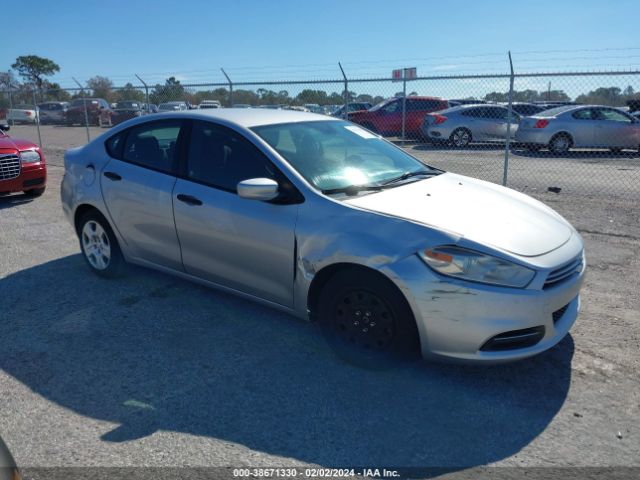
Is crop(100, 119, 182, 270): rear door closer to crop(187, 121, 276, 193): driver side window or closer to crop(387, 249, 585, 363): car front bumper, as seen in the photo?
crop(187, 121, 276, 193): driver side window

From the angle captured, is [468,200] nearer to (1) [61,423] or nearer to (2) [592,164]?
(1) [61,423]

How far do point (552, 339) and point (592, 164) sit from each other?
12.2m

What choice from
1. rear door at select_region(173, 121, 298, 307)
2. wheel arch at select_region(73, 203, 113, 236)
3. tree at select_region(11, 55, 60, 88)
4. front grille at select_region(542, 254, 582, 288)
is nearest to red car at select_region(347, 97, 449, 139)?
wheel arch at select_region(73, 203, 113, 236)

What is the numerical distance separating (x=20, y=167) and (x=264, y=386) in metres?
7.31

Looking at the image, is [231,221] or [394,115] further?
[394,115]

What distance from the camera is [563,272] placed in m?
3.36

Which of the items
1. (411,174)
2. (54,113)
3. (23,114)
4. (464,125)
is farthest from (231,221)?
(23,114)

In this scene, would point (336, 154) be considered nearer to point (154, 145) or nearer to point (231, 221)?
point (231, 221)

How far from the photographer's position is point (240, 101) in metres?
19.8

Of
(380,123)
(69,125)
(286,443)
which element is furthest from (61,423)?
(69,125)

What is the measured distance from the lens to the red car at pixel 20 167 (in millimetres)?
8688

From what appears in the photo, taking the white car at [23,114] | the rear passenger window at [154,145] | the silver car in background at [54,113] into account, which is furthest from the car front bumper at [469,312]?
the white car at [23,114]

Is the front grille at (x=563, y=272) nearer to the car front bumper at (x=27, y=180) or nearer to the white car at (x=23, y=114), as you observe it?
the car front bumper at (x=27, y=180)

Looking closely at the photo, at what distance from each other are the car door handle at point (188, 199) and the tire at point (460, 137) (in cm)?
1482
